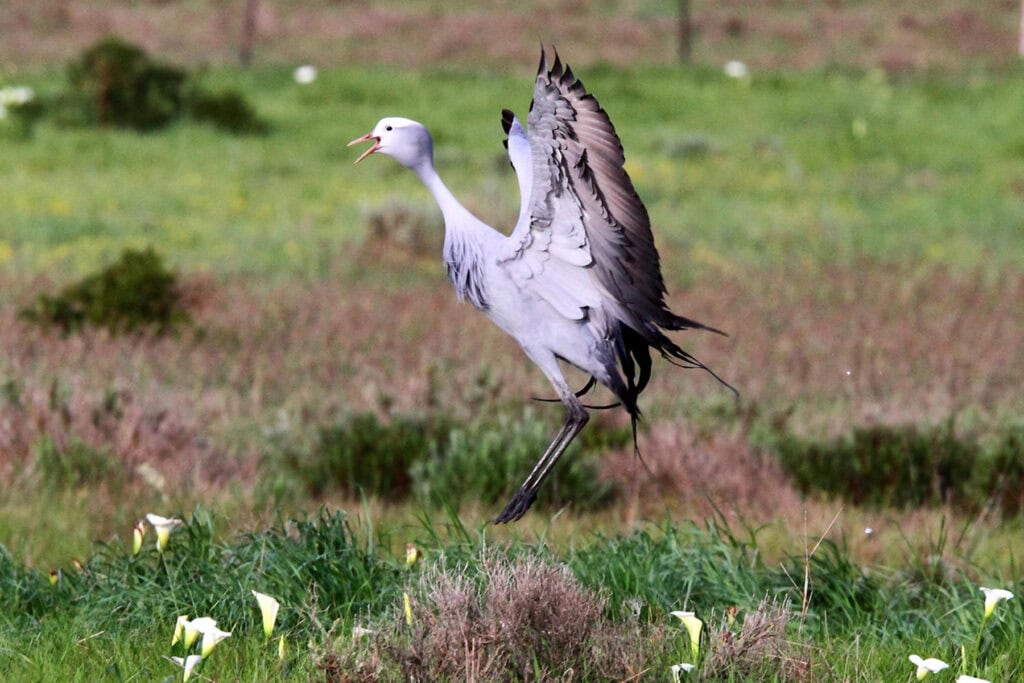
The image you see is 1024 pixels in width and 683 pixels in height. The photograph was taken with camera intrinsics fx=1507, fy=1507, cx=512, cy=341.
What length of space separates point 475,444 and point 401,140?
4241 mm

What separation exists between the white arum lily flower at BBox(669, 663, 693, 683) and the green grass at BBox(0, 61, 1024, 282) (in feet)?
29.8

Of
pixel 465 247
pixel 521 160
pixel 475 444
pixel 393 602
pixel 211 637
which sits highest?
pixel 521 160

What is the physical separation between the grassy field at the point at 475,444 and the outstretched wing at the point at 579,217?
1064mm

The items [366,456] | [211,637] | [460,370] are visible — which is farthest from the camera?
[460,370]

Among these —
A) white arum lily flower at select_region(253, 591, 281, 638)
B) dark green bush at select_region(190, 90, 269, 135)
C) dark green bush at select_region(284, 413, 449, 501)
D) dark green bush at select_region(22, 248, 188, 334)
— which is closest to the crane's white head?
white arum lily flower at select_region(253, 591, 281, 638)

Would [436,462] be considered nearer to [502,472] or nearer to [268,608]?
[502,472]

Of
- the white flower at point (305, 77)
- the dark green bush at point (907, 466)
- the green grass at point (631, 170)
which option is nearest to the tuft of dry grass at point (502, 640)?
the dark green bush at point (907, 466)

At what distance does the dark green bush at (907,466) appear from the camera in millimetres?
7113

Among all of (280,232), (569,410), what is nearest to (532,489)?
(569,410)

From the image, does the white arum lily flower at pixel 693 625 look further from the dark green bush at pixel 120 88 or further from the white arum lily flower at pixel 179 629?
the dark green bush at pixel 120 88

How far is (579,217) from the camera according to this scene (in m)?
2.81

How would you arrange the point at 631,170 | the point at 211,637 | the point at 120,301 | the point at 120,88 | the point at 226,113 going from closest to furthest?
1. the point at 211,637
2. the point at 120,301
3. the point at 631,170
4. the point at 120,88
5. the point at 226,113

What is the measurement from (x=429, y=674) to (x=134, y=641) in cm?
99

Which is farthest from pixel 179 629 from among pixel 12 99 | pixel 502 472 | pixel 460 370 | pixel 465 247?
pixel 12 99
